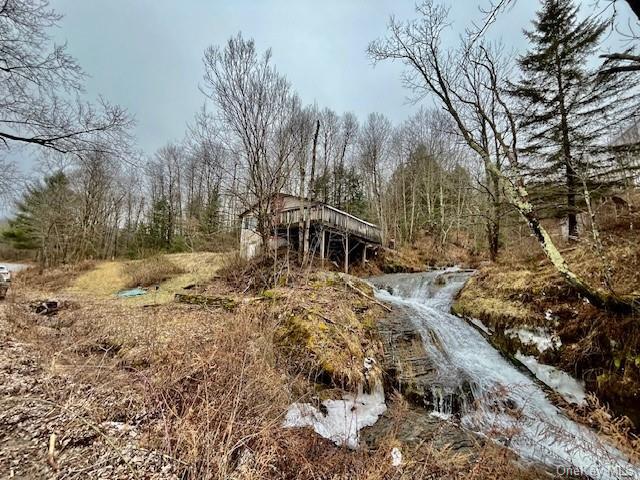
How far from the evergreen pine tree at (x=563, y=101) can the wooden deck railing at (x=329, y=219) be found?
840 cm

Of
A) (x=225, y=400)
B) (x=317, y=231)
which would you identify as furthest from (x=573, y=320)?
(x=317, y=231)

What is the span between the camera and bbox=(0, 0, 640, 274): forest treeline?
6.26m

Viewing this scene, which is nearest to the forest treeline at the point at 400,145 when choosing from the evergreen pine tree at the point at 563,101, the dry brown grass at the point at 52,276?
the evergreen pine tree at the point at 563,101

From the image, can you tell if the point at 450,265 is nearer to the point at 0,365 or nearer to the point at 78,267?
the point at 0,365

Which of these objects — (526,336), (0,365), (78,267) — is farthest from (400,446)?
(78,267)

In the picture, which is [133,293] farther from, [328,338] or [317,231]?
[328,338]

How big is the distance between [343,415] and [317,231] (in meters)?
11.6

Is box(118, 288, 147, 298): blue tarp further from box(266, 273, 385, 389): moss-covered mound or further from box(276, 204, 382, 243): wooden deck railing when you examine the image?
box(266, 273, 385, 389): moss-covered mound

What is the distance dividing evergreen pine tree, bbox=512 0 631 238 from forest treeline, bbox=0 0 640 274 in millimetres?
44

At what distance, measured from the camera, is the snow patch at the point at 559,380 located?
15.9 ft

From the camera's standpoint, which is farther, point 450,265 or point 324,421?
point 450,265

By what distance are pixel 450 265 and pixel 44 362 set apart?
59.3 ft

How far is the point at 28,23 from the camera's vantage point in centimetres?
518

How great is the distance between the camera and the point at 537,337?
19.5 ft
